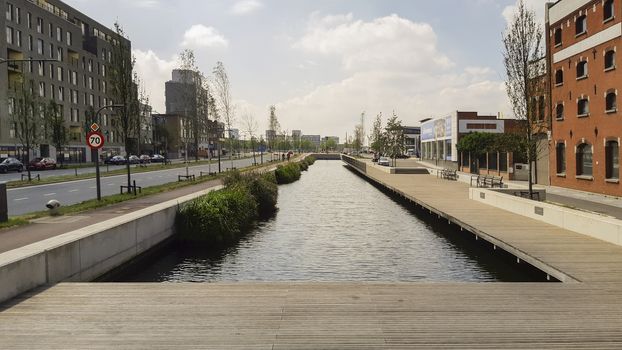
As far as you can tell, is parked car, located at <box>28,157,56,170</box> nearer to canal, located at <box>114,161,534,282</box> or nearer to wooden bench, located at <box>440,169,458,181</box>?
canal, located at <box>114,161,534,282</box>

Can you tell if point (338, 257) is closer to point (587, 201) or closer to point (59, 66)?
point (587, 201)

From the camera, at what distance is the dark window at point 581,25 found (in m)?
32.6

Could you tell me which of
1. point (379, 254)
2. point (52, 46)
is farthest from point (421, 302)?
point (52, 46)

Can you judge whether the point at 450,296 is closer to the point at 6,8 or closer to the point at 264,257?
the point at 264,257

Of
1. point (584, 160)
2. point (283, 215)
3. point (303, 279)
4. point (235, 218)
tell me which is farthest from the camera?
point (584, 160)

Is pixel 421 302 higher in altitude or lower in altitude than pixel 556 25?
lower

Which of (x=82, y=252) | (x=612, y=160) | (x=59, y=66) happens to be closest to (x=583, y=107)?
(x=612, y=160)

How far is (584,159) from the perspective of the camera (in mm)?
33062


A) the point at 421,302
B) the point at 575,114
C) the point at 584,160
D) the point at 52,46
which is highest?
the point at 52,46

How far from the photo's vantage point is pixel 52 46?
8144cm

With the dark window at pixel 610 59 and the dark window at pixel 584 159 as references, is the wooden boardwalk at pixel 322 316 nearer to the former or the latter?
the dark window at pixel 610 59

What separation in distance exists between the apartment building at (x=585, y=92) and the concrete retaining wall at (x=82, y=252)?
25.8 m

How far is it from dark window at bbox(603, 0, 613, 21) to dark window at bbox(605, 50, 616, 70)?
2051 millimetres

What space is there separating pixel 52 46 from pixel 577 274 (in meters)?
88.1
